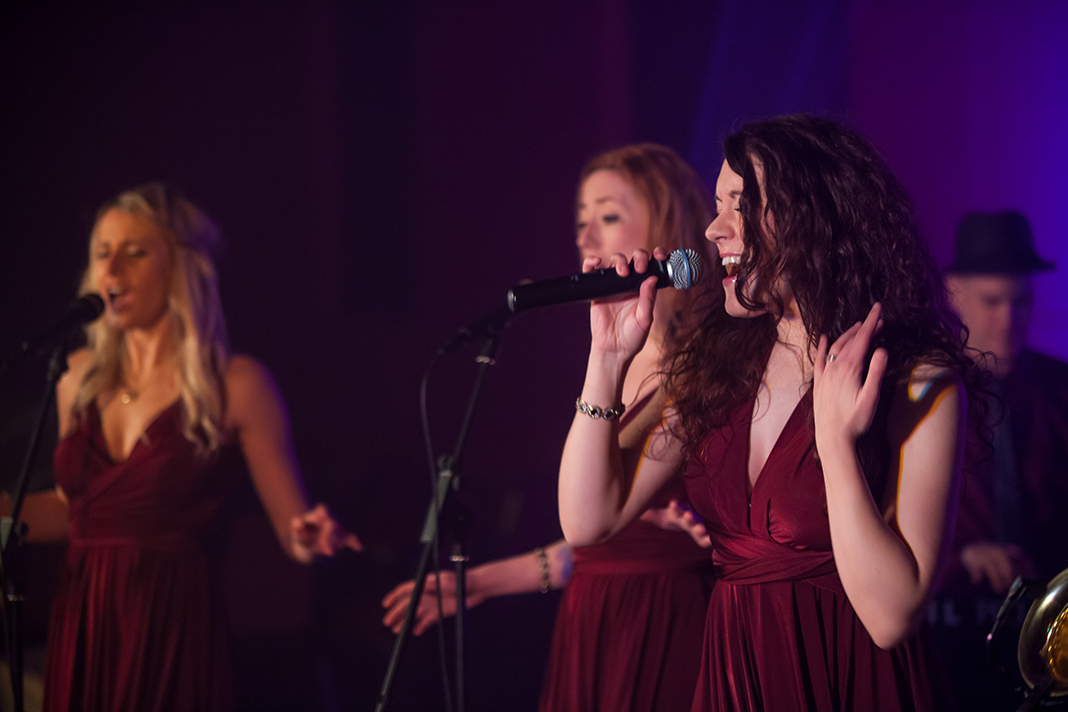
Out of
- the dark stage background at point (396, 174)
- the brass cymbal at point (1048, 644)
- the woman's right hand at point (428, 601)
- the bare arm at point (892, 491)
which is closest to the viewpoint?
the bare arm at point (892, 491)

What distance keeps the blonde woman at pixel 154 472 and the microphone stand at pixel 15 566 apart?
11.2 inches

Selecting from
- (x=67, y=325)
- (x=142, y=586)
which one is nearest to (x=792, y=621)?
(x=142, y=586)

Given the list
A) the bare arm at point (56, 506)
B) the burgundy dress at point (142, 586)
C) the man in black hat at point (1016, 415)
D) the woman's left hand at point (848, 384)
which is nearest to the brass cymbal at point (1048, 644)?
the woman's left hand at point (848, 384)

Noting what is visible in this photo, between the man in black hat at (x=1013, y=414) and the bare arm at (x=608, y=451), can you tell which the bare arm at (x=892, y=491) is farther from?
the man in black hat at (x=1013, y=414)

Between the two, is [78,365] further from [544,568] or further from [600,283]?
[600,283]

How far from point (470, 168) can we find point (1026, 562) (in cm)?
333

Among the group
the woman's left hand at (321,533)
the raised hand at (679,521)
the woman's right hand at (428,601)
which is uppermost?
the raised hand at (679,521)

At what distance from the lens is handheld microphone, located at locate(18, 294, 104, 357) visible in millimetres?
2336

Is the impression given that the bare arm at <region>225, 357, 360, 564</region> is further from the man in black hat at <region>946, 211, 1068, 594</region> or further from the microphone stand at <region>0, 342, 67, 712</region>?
the man in black hat at <region>946, 211, 1068, 594</region>

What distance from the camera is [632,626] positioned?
79.4 inches

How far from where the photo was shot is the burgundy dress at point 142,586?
247 centimetres

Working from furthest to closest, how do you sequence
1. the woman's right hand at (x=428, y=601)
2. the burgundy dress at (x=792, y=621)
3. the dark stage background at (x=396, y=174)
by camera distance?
the dark stage background at (x=396, y=174) < the woman's right hand at (x=428, y=601) < the burgundy dress at (x=792, y=621)

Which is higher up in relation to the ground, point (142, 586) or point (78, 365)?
point (78, 365)

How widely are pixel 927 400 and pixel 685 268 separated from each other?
1.51 feet
